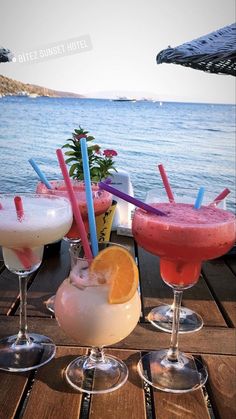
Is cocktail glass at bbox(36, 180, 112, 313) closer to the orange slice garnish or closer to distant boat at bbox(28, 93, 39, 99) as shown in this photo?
the orange slice garnish

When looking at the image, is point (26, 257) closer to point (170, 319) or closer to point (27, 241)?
point (27, 241)

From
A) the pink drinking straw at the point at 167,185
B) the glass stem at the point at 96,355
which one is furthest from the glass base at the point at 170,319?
the pink drinking straw at the point at 167,185

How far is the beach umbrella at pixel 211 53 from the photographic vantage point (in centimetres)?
348

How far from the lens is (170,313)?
4.58 feet

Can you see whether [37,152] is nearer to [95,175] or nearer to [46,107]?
[46,107]

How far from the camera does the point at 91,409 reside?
88 cm

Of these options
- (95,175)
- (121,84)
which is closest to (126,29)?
(121,84)

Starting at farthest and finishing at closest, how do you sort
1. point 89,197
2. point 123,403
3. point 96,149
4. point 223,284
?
point 96,149
point 223,284
point 89,197
point 123,403

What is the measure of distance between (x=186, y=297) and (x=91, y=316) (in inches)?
24.6

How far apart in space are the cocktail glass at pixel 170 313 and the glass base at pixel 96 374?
263mm

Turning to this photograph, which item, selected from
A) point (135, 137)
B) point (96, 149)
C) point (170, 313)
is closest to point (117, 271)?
point (170, 313)

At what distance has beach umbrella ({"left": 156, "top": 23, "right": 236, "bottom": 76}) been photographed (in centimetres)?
348

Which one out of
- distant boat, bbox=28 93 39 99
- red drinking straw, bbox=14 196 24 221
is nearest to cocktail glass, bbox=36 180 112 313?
red drinking straw, bbox=14 196 24 221

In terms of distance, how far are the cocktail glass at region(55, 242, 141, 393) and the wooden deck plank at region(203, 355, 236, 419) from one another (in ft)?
0.64
